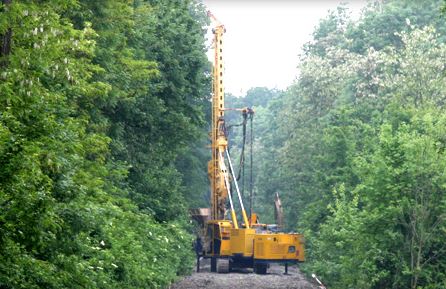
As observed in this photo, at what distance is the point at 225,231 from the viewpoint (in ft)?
183

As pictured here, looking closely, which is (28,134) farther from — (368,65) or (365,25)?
(365,25)

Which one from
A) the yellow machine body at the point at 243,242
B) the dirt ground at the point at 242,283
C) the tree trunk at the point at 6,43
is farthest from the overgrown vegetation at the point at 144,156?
the yellow machine body at the point at 243,242

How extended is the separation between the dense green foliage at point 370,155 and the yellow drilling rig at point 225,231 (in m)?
1.57

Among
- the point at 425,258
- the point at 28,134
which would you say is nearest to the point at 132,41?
the point at 425,258

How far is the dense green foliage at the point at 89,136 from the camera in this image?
52.6ft

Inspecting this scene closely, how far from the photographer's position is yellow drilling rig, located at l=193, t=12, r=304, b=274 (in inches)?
2154

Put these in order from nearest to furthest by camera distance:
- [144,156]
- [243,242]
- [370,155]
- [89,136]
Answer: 1. [89,136]
2. [370,155]
3. [144,156]
4. [243,242]

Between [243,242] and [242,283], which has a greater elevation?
[243,242]

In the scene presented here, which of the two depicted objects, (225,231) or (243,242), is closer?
(243,242)

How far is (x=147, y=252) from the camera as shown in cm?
3353

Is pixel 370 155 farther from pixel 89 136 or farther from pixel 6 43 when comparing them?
pixel 6 43

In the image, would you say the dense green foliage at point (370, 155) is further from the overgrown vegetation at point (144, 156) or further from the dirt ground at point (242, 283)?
the dirt ground at point (242, 283)

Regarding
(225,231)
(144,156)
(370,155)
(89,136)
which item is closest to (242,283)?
(144,156)

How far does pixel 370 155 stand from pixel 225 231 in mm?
16343
